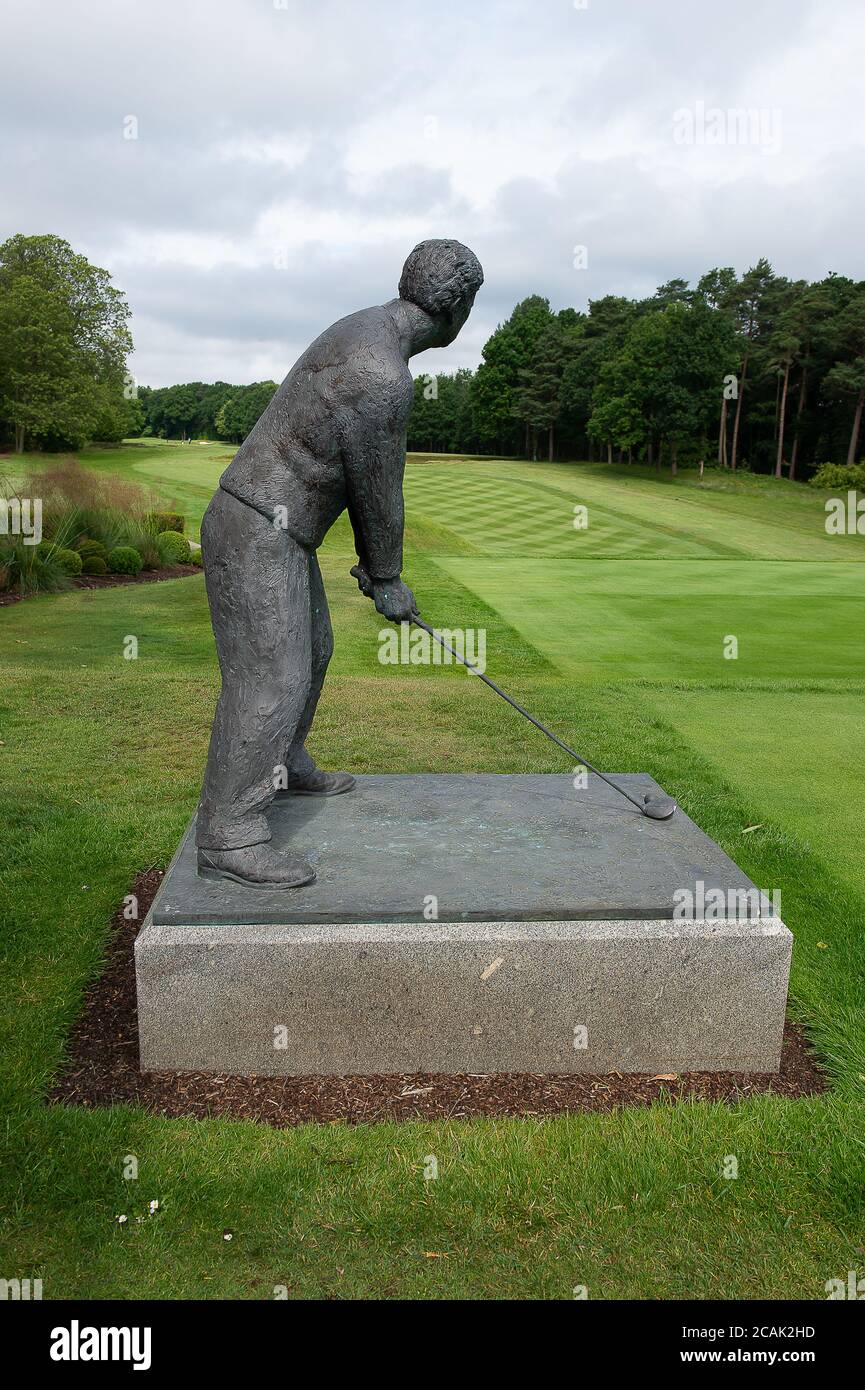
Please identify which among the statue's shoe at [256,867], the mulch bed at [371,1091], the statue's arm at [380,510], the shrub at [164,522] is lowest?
the mulch bed at [371,1091]

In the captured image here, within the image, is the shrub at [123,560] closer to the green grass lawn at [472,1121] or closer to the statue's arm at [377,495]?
the green grass lawn at [472,1121]

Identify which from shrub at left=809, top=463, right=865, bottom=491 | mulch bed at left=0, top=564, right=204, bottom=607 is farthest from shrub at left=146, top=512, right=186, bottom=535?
shrub at left=809, top=463, right=865, bottom=491

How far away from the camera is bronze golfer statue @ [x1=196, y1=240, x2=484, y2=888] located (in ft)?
12.1

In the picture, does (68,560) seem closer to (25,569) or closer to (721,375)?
(25,569)

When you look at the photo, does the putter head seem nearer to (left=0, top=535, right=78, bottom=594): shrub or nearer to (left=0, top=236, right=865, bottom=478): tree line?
(left=0, top=535, right=78, bottom=594): shrub

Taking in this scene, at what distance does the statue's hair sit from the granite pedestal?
2140mm

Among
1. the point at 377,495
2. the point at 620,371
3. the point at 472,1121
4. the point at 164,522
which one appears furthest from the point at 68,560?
the point at 620,371

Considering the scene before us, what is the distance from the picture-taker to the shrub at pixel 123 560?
1667 cm

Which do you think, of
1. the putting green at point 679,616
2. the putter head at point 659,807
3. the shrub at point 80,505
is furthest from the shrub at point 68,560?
the putter head at point 659,807

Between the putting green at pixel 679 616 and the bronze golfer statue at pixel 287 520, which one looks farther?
the putting green at pixel 679 616

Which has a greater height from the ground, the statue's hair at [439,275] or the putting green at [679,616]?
the statue's hair at [439,275]

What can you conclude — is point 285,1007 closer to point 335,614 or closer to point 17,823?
point 17,823

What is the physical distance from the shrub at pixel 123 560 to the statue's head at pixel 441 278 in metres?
13.6

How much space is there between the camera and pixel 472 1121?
3.42 m
